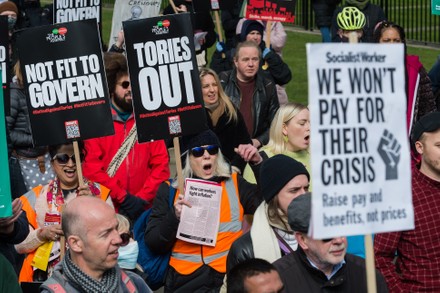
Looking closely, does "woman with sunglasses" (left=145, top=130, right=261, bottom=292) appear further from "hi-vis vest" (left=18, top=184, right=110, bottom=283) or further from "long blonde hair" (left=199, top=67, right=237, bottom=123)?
"long blonde hair" (left=199, top=67, right=237, bottom=123)

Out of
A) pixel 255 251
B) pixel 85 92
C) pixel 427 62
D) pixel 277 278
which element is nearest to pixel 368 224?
pixel 277 278

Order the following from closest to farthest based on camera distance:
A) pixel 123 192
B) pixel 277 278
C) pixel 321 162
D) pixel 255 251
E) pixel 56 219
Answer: pixel 321 162 < pixel 277 278 < pixel 255 251 < pixel 56 219 < pixel 123 192

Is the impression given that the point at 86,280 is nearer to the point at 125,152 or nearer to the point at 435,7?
the point at 125,152

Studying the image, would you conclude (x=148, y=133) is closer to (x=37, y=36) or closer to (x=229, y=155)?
(x=37, y=36)

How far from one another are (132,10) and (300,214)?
790 cm

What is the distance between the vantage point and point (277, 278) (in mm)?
5895

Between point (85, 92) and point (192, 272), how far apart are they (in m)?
1.45

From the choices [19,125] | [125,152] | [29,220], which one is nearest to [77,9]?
[19,125]

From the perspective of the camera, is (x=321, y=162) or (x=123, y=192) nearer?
(x=321, y=162)

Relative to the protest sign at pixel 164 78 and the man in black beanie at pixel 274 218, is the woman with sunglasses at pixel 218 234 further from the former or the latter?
the man in black beanie at pixel 274 218

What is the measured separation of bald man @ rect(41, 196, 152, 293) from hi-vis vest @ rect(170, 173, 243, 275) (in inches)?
78.5

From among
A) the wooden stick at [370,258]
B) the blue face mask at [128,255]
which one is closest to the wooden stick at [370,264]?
the wooden stick at [370,258]

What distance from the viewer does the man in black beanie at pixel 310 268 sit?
6.20m

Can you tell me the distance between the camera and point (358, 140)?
541 centimetres
